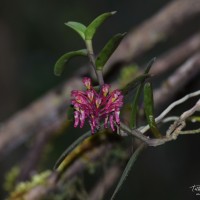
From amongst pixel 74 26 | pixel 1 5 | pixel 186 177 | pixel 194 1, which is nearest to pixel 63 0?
pixel 1 5

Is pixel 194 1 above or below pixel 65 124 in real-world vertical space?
above

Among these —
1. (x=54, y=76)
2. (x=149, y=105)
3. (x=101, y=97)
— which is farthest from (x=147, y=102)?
(x=54, y=76)

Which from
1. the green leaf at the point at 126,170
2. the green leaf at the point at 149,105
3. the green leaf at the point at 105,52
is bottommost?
the green leaf at the point at 126,170

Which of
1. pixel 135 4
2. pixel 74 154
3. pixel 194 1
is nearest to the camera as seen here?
pixel 74 154

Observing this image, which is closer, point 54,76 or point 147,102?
point 147,102

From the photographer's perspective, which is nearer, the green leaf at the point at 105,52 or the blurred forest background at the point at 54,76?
the green leaf at the point at 105,52

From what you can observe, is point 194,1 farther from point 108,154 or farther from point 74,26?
point 74,26

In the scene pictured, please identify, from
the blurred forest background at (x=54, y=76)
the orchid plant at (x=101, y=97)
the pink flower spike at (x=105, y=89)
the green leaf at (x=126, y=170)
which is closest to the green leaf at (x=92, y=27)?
the orchid plant at (x=101, y=97)

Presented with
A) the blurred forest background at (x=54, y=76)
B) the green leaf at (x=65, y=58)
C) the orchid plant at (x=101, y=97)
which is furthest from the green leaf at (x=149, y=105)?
the blurred forest background at (x=54, y=76)

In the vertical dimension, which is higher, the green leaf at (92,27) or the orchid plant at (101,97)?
the green leaf at (92,27)

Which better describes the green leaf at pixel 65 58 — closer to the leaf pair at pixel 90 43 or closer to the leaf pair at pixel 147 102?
the leaf pair at pixel 90 43

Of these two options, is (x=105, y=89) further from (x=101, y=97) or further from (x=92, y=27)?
(x=92, y=27)
